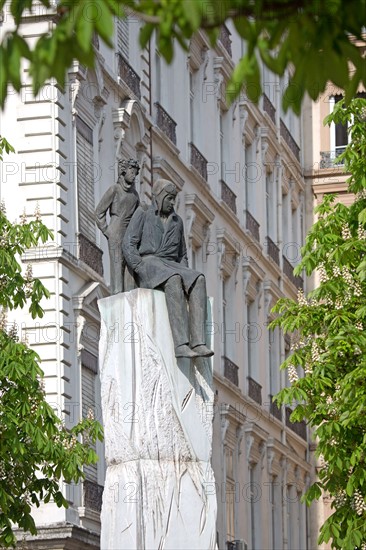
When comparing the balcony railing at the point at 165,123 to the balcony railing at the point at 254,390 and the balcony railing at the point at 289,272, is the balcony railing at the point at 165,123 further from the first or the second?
the balcony railing at the point at 289,272

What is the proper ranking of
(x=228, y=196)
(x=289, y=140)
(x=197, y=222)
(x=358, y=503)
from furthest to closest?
(x=289, y=140), (x=228, y=196), (x=197, y=222), (x=358, y=503)

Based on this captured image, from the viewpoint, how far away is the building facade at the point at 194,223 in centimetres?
2748

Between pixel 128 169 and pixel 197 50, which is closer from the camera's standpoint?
pixel 128 169

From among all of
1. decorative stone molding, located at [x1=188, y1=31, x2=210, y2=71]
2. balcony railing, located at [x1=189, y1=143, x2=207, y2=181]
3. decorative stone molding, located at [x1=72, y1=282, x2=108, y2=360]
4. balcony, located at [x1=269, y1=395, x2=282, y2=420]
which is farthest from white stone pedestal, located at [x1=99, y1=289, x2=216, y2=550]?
balcony, located at [x1=269, y1=395, x2=282, y2=420]

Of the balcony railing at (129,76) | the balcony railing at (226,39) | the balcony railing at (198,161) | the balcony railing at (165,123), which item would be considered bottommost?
the balcony railing at (129,76)

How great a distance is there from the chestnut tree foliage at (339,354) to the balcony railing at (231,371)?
17894 mm

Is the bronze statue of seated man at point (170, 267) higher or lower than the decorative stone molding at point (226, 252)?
lower

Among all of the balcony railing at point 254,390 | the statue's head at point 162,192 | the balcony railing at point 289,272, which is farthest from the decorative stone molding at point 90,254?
the balcony railing at point 289,272

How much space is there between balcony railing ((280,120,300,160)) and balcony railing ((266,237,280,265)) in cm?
390

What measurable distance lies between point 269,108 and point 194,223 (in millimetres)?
11578

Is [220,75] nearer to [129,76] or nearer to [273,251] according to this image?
[273,251]

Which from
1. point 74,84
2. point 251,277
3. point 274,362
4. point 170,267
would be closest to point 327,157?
point 274,362

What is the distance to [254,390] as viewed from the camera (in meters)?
43.2

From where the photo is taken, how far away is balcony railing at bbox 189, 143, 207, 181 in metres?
38.4
